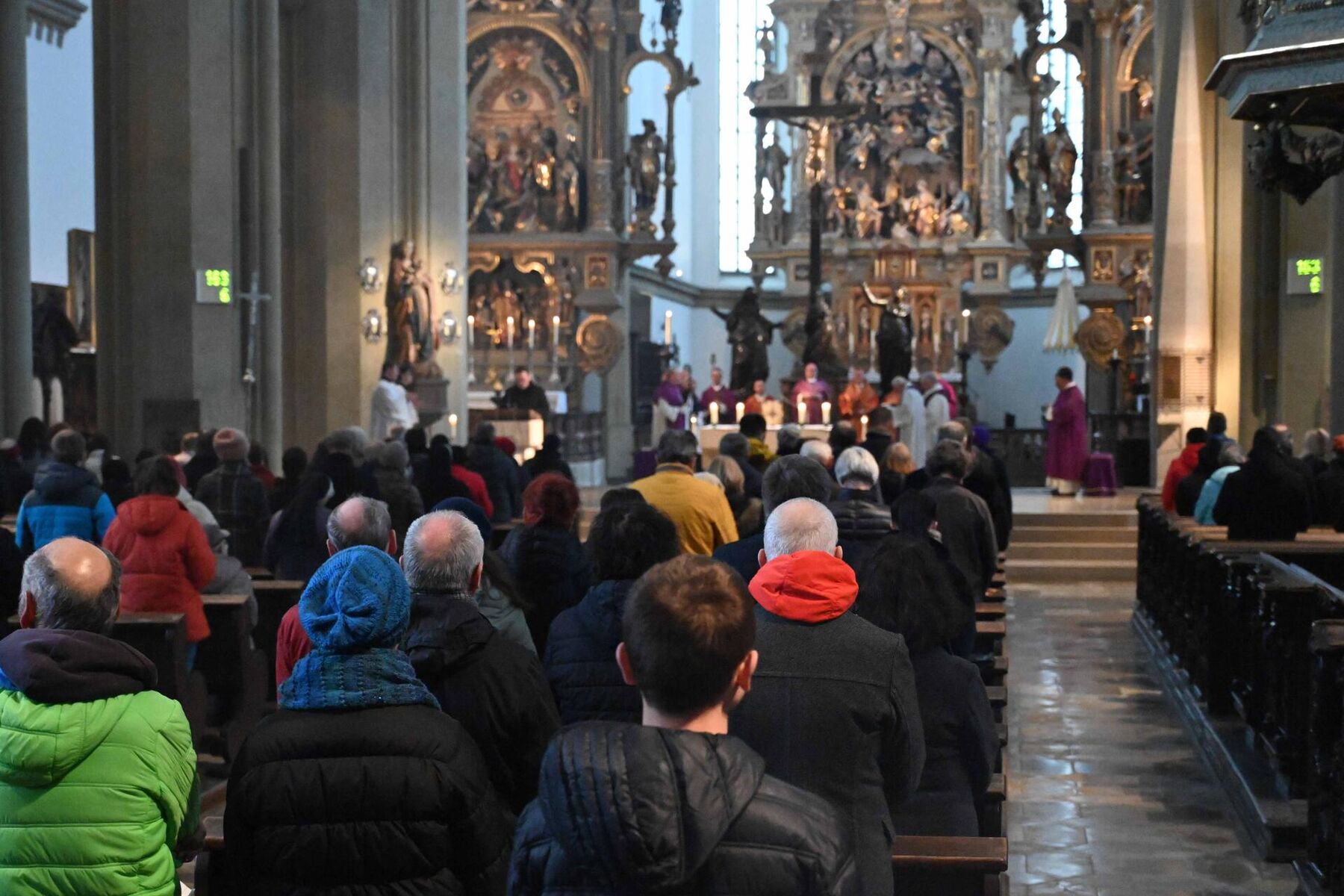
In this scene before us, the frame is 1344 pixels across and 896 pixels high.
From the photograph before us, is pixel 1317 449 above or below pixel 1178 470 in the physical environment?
above

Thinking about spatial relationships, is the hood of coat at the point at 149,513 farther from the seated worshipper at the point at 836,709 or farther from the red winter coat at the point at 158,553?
the seated worshipper at the point at 836,709

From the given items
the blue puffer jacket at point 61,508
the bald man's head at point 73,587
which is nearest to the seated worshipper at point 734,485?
the blue puffer jacket at point 61,508

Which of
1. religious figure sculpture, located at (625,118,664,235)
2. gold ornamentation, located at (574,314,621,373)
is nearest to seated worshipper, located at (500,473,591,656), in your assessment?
gold ornamentation, located at (574,314,621,373)

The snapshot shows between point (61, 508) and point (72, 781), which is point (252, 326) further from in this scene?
point (72, 781)

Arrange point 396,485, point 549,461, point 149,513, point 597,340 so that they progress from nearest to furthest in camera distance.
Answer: point 149,513, point 396,485, point 549,461, point 597,340

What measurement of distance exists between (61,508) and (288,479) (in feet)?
6.88

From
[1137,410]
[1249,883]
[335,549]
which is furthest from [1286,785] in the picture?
[1137,410]

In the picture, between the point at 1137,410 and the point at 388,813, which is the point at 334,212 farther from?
the point at 388,813

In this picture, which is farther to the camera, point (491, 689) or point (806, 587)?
point (491, 689)

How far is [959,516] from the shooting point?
30.0 feet

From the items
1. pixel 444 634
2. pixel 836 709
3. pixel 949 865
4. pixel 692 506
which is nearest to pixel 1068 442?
pixel 692 506

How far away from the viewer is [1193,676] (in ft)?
34.1

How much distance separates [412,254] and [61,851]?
1804cm

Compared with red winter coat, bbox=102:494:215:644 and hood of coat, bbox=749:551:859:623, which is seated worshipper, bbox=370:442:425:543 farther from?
hood of coat, bbox=749:551:859:623
